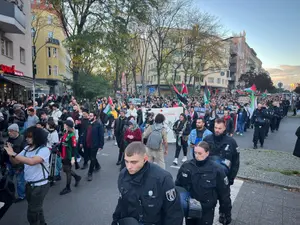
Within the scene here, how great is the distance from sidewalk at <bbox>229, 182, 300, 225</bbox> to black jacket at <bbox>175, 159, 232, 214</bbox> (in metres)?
1.61

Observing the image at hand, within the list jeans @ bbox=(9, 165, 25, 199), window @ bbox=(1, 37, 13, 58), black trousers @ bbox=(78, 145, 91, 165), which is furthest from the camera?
window @ bbox=(1, 37, 13, 58)

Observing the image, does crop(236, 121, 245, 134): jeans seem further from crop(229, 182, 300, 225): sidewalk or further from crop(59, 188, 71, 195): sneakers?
crop(59, 188, 71, 195): sneakers

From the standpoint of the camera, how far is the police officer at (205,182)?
282 cm

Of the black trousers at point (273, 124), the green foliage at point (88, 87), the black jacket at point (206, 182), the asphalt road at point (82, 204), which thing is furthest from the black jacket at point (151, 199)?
the green foliage at point (88, 87)

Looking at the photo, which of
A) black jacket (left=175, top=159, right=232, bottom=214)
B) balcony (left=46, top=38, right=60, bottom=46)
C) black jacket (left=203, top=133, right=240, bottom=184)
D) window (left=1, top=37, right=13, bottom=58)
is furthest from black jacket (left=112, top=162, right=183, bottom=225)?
balcony (left=46, top=38, right=60, bottom=46)

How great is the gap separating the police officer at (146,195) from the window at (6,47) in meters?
19.2

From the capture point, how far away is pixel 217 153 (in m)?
3.94

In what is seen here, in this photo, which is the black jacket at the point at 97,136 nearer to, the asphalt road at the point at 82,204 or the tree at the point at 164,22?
the asphalt road at the point at 82,204

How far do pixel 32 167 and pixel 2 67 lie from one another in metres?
15.2

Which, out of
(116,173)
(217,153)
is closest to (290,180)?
(217,153)

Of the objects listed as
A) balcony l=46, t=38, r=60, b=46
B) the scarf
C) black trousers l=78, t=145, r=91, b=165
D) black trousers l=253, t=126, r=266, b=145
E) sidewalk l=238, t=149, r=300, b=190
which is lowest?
sidewalk l=238, t=149, r=300, b=190

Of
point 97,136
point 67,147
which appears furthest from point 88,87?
point 67,147

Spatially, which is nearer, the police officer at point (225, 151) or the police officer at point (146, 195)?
the police officer at point (146, 195)

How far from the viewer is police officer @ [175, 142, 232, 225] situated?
2.82 meters
